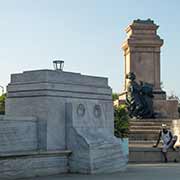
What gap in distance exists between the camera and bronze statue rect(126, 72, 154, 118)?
3225cm

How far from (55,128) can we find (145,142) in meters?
10.8

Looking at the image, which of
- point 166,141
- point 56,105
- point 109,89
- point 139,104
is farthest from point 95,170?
point 139,104

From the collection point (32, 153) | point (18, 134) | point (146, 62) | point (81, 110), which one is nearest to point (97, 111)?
point (81, 110)

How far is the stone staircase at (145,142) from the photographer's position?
1950 cm

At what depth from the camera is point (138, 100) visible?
107 ft

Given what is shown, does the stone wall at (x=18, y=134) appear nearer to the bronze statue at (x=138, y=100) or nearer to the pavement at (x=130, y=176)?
the pavement at (x=130, y=176)

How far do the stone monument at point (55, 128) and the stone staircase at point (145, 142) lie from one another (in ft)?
14.2

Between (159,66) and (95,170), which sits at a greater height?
(159,66)

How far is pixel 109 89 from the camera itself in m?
16.2

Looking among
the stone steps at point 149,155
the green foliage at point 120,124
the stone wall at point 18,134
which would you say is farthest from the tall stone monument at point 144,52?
the stone wall at point 18,134

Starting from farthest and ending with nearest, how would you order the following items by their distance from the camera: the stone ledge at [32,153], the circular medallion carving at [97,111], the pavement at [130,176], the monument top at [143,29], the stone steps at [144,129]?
the monument top at [143,29]
the stone steps at [144,129]
the circular medallion carving at [97,111]
the pavement at [130,176]
the stone ledge at [32,153]

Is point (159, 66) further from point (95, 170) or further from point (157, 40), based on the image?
point (95, 170)

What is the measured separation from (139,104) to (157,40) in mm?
6015

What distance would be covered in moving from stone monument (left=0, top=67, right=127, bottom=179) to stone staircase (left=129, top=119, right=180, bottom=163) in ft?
14.2
